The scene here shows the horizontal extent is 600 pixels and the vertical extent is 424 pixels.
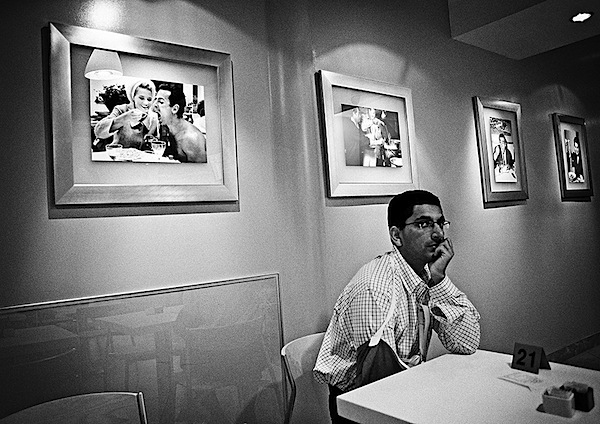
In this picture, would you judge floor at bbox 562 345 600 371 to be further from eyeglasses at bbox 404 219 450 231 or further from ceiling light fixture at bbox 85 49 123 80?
ceiling light fixture at bbox 85 49 123 80

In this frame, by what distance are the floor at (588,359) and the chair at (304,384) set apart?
3.19 feet

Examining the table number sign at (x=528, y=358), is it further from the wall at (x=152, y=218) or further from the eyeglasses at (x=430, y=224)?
the wall at (x=152, y=218)

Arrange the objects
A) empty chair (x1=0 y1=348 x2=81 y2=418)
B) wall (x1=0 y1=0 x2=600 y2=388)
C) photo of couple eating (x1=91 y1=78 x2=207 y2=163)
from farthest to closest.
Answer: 1. photo of couple eating (x1=91 y1=78 x2=207 y2=163)
2. empty chair (x1=0 y1=348 x2=81 y2=418)
3. wall (x1=0 y1=0 x2=600 y2=388)

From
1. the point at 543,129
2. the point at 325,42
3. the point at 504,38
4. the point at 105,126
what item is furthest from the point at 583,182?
the point at 105,126

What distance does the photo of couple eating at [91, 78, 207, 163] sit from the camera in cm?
151

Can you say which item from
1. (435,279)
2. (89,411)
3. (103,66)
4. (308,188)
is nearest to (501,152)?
(435,279)

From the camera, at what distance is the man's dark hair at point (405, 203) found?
4.75ft

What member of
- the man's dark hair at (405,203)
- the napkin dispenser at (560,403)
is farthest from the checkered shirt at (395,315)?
the napkin dispenser at (560,403)

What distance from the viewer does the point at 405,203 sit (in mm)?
1501

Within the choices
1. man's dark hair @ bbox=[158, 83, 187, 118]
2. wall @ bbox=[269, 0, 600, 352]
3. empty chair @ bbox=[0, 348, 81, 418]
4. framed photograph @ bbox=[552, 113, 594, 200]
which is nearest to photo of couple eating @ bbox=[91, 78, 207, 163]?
man's dark hair @ bbox=[158, 83, 187, 118]

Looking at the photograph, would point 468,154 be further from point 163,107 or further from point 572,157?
point 163,107

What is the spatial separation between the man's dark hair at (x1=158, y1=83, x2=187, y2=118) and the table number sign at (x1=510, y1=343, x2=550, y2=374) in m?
1.23

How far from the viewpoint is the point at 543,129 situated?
3.53 feet

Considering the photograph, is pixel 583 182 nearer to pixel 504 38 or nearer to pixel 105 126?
pixel 504 38
